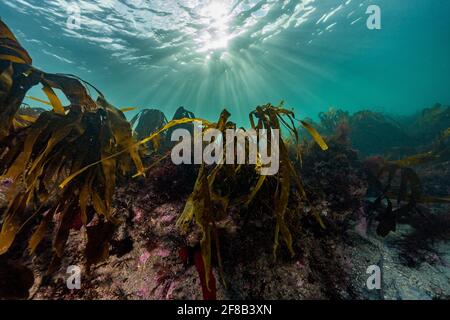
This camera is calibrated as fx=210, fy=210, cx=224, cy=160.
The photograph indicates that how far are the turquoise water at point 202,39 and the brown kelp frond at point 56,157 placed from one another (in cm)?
1126

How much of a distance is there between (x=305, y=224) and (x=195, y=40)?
665 inches

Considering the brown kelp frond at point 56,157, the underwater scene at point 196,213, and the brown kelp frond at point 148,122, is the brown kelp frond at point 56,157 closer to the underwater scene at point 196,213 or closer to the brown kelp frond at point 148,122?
the underwater scene at point 196,213

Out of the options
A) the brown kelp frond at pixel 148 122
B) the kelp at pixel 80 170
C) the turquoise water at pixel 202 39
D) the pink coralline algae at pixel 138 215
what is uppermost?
the turquoise water at pixel 202 39

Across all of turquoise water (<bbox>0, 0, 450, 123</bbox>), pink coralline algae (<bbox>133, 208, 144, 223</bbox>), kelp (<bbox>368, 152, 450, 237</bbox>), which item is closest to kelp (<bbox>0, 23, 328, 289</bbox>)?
pink coralline algae (<bbox>133, 208, 144, 223</bbox>)

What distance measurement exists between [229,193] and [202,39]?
16603mm

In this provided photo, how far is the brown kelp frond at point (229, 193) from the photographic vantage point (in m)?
1.29

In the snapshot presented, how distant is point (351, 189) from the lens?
1.94m

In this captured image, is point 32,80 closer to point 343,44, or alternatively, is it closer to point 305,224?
point 305,224

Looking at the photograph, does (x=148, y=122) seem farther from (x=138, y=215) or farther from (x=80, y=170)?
(x=80, y=170)

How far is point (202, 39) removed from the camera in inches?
607

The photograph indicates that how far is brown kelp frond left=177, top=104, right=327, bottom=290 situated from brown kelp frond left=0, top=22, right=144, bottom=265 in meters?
0.54

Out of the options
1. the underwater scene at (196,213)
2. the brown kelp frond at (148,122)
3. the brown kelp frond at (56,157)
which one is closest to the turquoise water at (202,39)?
the brown kelp frond at (148,122)

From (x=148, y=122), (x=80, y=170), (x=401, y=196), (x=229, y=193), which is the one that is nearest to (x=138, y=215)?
(x=80, y=170)
